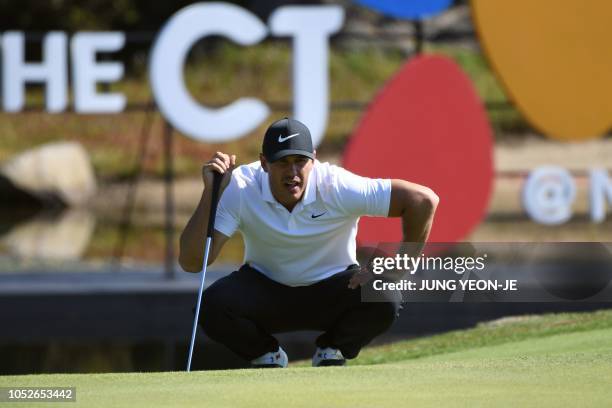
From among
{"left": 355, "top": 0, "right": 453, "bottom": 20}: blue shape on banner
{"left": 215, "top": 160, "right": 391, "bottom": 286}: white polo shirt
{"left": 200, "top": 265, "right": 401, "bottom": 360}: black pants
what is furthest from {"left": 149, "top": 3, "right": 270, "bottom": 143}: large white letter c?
{"left": 200, "top": 265, "right": 401, "bottom": 360}: black pants

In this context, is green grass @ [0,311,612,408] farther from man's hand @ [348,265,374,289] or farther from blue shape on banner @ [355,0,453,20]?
blue shape on banner @ [355,0,453,20]

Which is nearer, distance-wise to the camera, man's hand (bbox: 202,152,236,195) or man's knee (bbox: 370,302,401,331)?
man's hand (bbox: 202,152,236,195)

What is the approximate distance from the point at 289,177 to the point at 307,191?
0.38ft

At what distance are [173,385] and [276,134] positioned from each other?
1.57 metres

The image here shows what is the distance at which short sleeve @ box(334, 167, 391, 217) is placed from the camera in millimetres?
6586

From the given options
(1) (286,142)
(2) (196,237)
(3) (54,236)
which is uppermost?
(1) (286,142)

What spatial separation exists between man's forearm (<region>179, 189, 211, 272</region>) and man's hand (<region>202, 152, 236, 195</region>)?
0.22 feet

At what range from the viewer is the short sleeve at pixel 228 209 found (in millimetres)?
6738

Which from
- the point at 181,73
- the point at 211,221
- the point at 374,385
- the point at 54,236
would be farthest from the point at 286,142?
the point at 54,236

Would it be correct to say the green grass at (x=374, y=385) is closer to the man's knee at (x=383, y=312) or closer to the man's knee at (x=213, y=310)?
the man's knee at (x=383, y=312)

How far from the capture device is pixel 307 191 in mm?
6680

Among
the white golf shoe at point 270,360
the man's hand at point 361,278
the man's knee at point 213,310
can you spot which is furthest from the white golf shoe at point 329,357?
the man's knee at point 213,310

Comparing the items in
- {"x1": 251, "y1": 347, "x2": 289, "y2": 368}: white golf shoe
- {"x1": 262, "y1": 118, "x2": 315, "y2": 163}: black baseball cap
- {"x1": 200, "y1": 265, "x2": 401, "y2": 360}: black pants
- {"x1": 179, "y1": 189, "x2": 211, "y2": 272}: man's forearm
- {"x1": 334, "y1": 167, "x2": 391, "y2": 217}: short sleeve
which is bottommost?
{"x1": 251, "y1": 347, "x2": 289, "y2": 368}: white golf shoe

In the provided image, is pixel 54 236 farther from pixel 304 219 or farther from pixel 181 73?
pixel 304 219
